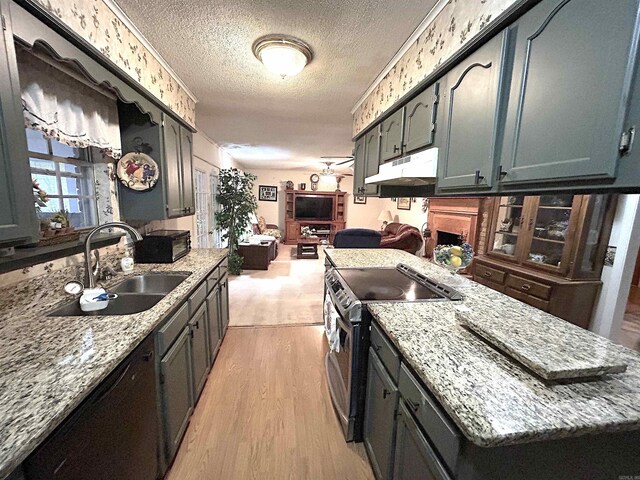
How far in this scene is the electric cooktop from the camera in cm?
157

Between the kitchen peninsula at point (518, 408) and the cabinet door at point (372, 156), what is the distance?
5.86 ft

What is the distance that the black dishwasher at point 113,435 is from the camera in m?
0.71

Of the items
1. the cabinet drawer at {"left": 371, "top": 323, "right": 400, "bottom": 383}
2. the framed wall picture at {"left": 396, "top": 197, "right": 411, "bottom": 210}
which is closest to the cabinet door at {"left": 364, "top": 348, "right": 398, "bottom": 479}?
the cabinet drawer at {"left": 371, "top": 323, "right": 400, "bottom": 383}

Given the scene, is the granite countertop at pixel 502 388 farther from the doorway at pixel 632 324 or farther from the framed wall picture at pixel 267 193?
the framed wall picture at pixel 267 193

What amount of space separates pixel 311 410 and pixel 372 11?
2.50 metres

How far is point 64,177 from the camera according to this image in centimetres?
173

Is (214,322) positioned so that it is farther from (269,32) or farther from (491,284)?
(491,284)

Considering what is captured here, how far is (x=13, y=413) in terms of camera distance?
2.26ft

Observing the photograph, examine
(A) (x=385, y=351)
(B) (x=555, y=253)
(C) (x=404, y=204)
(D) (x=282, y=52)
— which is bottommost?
(A) (x=385, y=351)

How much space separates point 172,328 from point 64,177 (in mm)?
1278

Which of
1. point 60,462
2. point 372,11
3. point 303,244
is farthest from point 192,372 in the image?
point 303,244

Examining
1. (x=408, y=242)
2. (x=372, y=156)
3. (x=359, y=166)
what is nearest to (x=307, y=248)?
(x=408, y=242)

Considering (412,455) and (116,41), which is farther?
(116,41)

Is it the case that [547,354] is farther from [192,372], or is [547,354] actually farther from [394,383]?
[192,372]
